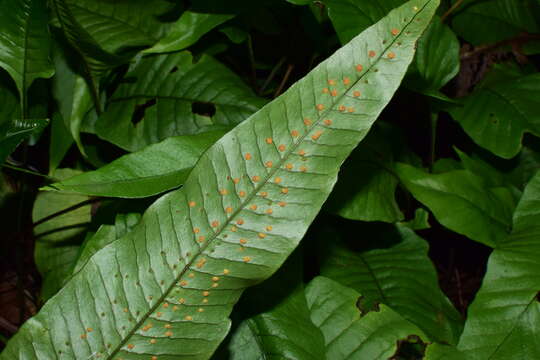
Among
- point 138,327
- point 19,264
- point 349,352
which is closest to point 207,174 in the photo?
point 138,327

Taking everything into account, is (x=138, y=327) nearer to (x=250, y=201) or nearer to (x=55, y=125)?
(x=250, y=201)

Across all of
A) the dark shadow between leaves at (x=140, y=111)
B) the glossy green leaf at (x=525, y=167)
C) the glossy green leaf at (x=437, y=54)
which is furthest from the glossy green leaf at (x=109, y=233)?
the glossy green leaf at (x=525, y=167)

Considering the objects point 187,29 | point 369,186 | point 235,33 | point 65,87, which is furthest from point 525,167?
point 65,87

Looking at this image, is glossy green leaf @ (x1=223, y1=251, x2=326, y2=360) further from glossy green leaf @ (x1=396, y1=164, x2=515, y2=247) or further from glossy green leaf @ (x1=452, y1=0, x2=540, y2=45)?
glossy green leaf @ (x1=452, y1=0, x2=540, y2=45)

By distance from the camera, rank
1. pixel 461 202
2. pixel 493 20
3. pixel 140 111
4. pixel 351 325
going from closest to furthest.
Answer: pixel 351 325 → pixel 461 202 → pixel 140 111 → pixel 493 20

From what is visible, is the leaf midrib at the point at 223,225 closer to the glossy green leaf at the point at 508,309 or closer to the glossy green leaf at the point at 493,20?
the glossy green leaf at the point at 508,309

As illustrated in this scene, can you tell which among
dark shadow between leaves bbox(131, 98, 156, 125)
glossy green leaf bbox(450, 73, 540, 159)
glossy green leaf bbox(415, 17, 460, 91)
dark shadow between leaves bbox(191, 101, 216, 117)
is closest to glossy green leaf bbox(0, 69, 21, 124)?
dark shadow between leaves bbox(131, 98, 156, 125)

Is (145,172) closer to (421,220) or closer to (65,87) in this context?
(65,87)
